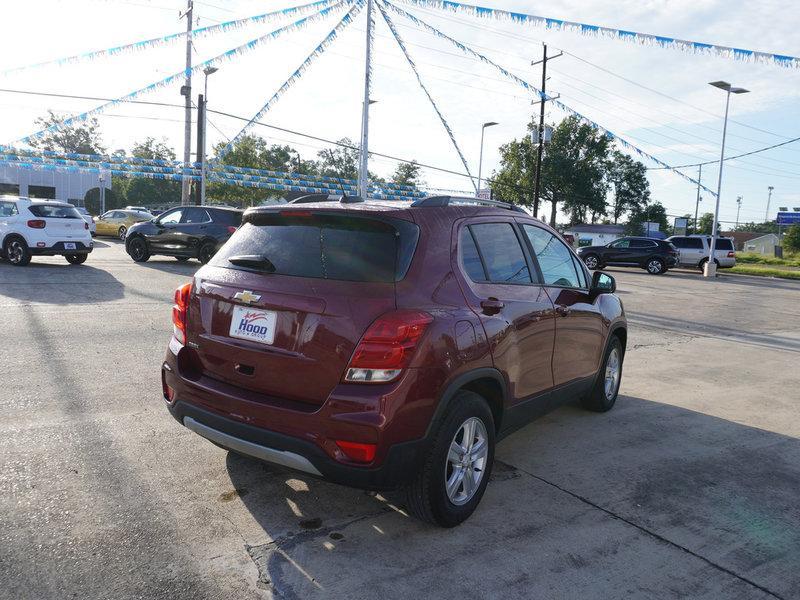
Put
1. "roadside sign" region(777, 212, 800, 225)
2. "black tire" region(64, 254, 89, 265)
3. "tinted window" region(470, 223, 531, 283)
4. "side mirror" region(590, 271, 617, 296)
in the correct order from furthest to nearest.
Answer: "roadside sign" region(777, 212, 800, 225)
"black tire" region(64, 254, 89, 265)
"side mirror" region(590, 271, 617, 296)
"tinted window" region(470, 223, 531, 283)

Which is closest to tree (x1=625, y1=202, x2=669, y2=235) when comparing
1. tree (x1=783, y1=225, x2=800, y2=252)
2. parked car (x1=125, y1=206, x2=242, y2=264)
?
tree (x1=783, y1=225, x2=800, y2=252)

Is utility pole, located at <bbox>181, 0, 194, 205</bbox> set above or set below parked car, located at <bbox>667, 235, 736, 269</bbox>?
above

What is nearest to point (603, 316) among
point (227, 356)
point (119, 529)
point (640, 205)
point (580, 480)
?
point (580, 480)

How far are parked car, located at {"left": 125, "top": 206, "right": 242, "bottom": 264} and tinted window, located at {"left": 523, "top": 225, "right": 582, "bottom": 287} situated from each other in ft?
39.2

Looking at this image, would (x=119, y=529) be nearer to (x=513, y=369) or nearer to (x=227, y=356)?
(x=227, y=356)

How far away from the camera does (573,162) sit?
70438 mm

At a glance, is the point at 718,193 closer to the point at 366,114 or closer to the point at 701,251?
the point at 701,251

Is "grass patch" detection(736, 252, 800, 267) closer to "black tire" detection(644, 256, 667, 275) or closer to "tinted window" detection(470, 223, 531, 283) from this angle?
"black tire" detection(644, 256, 667, 275)

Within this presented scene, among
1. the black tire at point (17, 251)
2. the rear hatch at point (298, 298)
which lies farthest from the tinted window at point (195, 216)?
the rear hatch at point (298, 298)

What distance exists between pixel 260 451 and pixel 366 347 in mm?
740

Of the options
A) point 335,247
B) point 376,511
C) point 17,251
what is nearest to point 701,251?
point 17,251

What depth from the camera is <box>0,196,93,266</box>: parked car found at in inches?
520

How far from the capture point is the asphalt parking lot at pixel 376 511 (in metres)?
2.74

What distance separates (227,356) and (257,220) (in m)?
0.84
